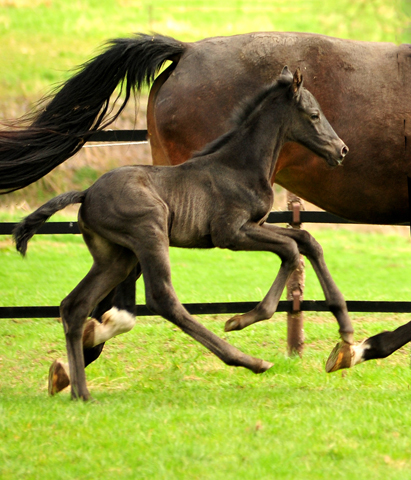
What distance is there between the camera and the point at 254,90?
4723 millimetres

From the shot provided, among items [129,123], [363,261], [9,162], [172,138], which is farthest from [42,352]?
[129,123]

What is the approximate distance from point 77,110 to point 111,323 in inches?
57.8

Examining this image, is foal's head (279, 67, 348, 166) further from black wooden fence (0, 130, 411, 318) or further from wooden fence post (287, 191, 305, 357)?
wooden fence post (287, 191, 305, 357)

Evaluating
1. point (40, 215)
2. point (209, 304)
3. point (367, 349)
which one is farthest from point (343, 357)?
point (40, 215)

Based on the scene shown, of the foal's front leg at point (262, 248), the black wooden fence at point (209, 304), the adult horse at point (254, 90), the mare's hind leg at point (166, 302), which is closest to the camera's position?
the mare's hind leg at point (166, 302)

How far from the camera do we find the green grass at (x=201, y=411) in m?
3.15

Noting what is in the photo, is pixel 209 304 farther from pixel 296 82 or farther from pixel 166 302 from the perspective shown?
pixel 296 82

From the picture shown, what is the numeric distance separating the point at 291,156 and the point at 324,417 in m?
1.75

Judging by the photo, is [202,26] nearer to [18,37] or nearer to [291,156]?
[18,37]

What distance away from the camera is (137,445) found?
3.33 m

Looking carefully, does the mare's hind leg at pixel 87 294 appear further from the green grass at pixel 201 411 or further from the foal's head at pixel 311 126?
the foal's head at pixel 311 126

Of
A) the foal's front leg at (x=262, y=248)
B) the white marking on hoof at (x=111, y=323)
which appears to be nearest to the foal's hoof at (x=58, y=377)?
the white marking on hoof at (x=111, y=323)

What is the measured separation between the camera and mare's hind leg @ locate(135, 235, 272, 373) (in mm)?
3949

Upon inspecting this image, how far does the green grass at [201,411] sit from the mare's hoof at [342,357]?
16 cm
